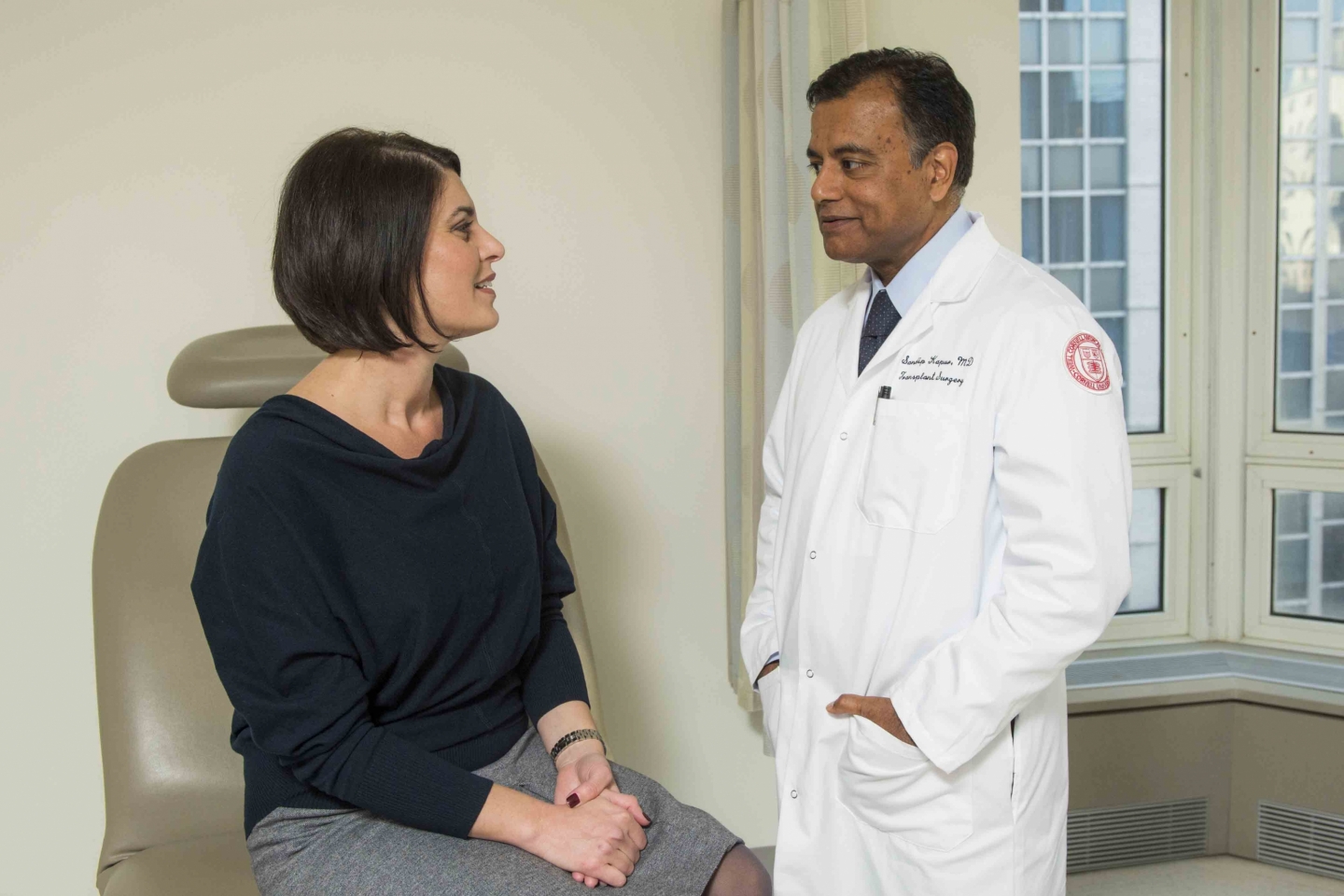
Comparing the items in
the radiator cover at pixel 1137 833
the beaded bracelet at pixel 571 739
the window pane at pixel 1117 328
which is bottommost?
the radiator cover at pixel 1137 833

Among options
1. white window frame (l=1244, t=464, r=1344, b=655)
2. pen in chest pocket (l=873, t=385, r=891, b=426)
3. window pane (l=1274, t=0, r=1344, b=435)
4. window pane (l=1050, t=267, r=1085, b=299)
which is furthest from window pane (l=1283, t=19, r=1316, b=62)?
pen in chest pocket (l=873, t=385, r=891, b=426)

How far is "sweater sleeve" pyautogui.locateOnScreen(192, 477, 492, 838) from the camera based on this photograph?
1.15 m

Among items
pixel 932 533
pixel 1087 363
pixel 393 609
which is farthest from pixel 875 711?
pixel 393 609

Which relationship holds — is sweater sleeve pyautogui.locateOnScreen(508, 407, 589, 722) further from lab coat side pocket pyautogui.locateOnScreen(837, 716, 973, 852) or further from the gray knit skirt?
lab coat side pocket pyautogui.locateOnScreen(837, 716, 973, 852)

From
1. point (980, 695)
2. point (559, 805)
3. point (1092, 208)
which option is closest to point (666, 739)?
point (559, 805)

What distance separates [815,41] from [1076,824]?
175 centimetres

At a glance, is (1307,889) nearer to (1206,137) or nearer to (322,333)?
(1206,137)

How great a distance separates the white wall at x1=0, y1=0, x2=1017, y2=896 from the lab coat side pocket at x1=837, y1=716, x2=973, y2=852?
1096 millimetres

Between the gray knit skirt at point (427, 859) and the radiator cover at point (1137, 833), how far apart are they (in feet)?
4.75

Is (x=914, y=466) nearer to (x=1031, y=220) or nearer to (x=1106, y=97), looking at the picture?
(x=1031, y=220)

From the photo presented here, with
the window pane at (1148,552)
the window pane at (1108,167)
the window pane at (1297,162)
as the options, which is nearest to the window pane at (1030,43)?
the window pane at (1108,167)

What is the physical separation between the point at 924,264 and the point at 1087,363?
26cm

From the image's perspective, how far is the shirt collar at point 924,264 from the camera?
1.38 m

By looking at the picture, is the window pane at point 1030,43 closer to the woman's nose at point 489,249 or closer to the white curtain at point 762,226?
the white curtain at point 762,226
